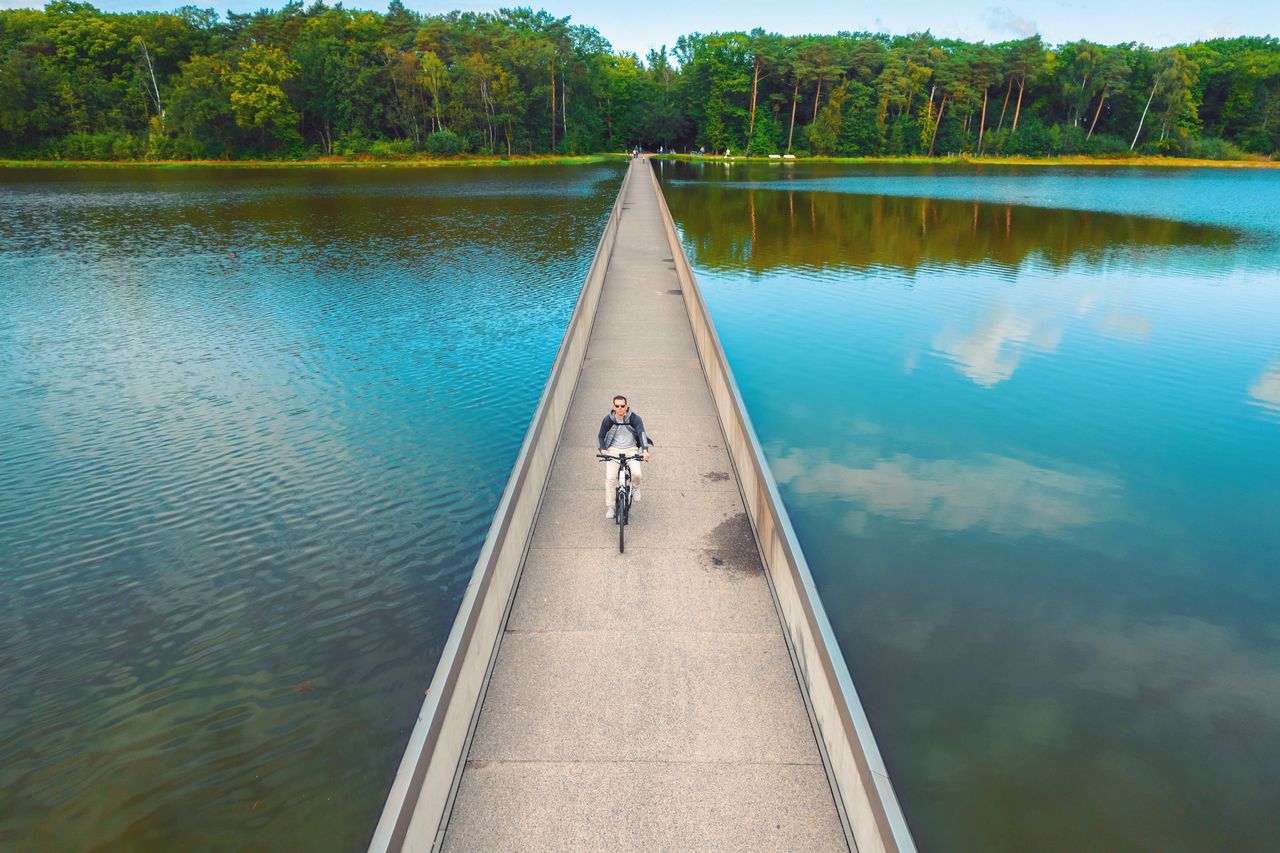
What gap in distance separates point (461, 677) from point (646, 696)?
179 cm


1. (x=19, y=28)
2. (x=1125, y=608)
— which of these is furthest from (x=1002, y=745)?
(x=19, y=28)

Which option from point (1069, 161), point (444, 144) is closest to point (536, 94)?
point (444, 144)

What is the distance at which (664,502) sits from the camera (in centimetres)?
1039

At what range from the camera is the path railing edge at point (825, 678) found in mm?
4945

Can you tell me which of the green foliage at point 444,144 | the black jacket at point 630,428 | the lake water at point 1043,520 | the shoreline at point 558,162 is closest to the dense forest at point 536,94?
the green foliage at point 444,144

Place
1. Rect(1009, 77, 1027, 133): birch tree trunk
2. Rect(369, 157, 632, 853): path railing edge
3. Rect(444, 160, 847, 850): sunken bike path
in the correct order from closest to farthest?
Rect(369, 157, 632, 853): path railing edge, Rect(444, 160, 847, 850): sunken bike path, Rect(1009, 77, 1027, 133): birch tree trunk

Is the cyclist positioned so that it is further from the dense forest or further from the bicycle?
the dense forest

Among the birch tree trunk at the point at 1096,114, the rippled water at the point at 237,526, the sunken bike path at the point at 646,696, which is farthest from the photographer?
the birch tree trunk at the point at 1096,114

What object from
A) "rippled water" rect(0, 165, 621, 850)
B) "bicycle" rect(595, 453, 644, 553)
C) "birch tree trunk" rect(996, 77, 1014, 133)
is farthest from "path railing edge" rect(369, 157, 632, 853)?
"birch tree trunk" rect(996, 77, 1014, 133)

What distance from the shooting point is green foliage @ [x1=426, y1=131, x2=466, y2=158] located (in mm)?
100188

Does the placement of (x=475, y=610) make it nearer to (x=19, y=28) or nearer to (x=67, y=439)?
(x=67, y=439)

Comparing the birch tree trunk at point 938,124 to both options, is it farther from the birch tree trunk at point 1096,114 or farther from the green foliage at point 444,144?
the green foliage at point 444,144

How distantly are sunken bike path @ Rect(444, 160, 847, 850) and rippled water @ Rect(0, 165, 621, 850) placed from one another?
6.00 ft

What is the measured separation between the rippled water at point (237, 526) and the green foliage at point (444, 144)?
7672cm
